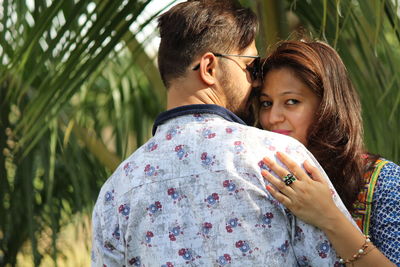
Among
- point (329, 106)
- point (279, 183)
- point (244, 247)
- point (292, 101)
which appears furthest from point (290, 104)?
point (244, 247)

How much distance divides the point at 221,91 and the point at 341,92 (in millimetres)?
459

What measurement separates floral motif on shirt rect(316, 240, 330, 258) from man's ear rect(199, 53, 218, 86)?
46 cm

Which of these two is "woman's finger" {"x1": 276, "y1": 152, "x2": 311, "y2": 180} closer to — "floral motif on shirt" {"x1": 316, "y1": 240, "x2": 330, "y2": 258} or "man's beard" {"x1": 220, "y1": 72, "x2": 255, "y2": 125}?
A: "floral motif on shirt" {"x1": 316, "y1": 240, "x2": 330, "y2": 258}

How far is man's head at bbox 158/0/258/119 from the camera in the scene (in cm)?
193

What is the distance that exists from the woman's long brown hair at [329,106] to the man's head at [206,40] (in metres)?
0.28

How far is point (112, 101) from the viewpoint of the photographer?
3887mm

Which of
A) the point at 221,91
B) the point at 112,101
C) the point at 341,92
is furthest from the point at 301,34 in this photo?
the point at 112,101

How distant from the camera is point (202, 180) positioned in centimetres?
177

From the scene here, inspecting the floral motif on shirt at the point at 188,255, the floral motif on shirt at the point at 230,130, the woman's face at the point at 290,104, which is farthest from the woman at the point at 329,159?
the floral motif on shirt at the point at 188,255

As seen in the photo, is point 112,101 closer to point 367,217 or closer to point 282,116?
point 282,116

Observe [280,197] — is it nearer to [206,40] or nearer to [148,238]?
[148,238]

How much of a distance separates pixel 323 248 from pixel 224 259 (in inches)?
8.5

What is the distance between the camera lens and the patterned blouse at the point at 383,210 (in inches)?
74.3

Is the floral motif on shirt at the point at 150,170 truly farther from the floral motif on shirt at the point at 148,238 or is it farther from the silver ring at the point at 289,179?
the silver ring at the point at 289,179
